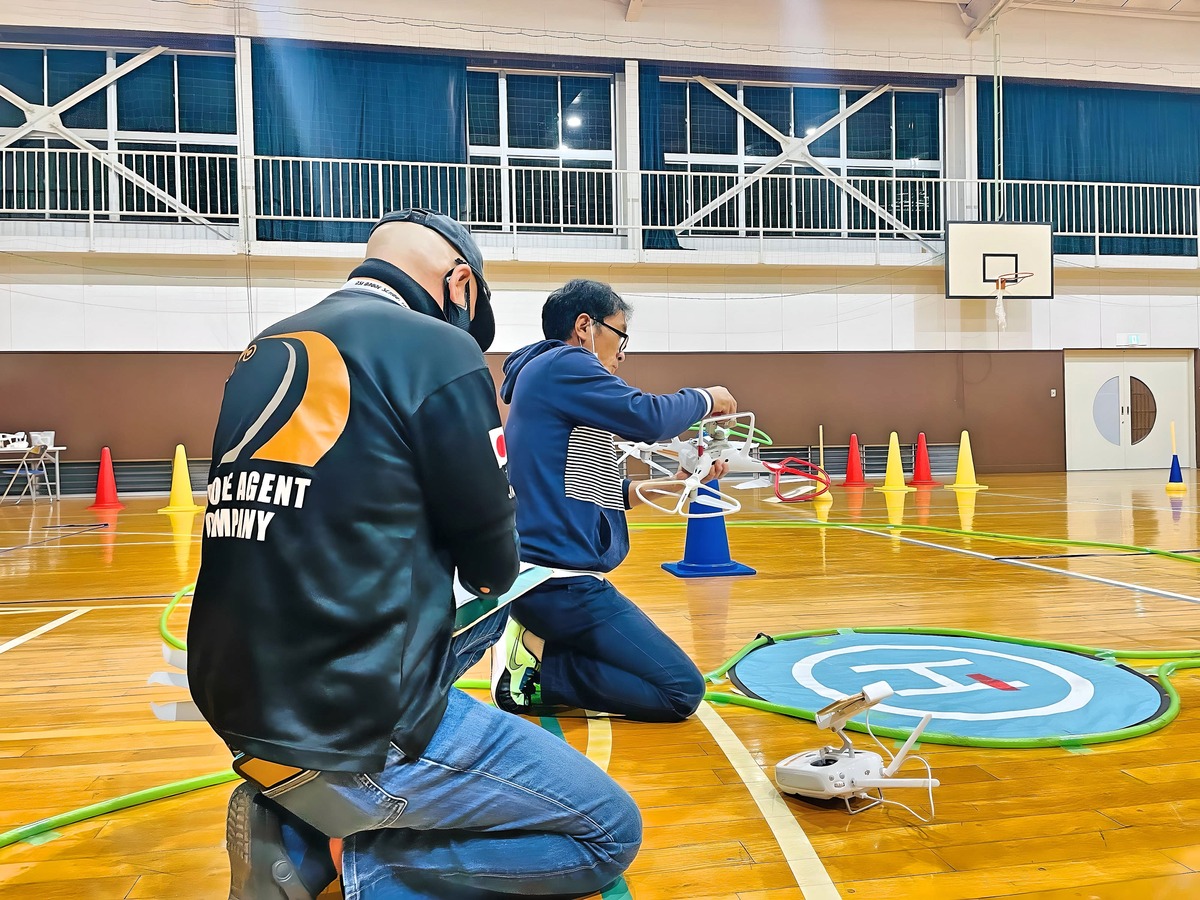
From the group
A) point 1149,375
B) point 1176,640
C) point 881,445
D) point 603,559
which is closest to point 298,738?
point 603,559

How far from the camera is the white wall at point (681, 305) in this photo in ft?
38.9

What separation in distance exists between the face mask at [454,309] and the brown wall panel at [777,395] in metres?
11.1

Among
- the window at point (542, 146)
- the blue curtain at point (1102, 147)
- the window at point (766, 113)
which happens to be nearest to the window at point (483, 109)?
the window at point (542, 146)

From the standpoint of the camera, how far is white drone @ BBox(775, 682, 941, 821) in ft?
6.25

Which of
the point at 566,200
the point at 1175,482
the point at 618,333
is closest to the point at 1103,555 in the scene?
the point at 618,333

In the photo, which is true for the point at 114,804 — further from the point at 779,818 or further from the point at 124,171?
the point at 124,171

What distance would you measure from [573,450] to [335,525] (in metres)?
1.41

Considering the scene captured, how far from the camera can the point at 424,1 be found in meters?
12.5

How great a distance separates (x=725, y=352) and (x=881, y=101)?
4.67 metres

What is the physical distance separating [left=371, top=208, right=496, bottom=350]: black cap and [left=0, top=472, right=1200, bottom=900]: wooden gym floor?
1.05 metres

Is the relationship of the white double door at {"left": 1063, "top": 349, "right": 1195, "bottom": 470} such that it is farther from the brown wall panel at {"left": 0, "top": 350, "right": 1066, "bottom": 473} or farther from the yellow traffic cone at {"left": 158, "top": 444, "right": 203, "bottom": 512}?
the yellow traffic cone at {"left": 158, "top": 444, "right": 203, "bottom": 512}

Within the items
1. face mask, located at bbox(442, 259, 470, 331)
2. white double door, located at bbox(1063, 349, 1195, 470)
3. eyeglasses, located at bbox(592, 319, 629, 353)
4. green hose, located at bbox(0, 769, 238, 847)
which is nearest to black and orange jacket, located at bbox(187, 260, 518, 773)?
face mask, located at bbox(442, 259, 470, 331)

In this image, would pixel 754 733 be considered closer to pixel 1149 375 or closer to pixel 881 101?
pixel 881 101

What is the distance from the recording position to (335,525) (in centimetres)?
123
